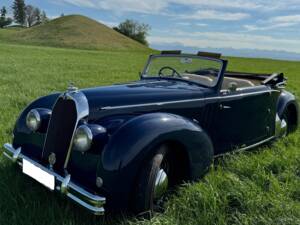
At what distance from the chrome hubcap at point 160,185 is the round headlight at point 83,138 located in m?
0.63

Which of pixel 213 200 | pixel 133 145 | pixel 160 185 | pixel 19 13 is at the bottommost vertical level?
pixel 213 200

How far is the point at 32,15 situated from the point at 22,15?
15.9 ft

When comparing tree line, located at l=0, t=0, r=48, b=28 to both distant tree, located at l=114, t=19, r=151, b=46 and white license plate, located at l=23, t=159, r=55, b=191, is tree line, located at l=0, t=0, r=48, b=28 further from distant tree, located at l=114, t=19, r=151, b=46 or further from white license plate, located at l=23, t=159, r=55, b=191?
white license plate, located at l=23, t=159, r=55, b=191

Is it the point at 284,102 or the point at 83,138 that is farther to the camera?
the point at 284,102

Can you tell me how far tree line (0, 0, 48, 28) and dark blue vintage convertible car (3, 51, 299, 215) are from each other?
110 metres

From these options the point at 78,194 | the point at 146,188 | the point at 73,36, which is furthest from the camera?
the point at 73,36

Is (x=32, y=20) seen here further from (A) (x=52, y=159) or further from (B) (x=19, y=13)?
(A) (x=52, y=159)

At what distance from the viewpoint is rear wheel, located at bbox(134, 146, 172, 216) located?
250cm

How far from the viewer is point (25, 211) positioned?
2643mm

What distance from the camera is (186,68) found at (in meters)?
4.07

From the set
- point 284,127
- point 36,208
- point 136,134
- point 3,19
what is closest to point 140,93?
point 136,134

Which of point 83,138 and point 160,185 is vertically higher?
point 83,138

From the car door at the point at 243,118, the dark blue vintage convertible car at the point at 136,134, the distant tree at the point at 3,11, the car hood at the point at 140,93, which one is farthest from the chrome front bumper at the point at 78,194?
the distant tree at the point at 3,11

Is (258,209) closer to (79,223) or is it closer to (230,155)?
(230,155)
